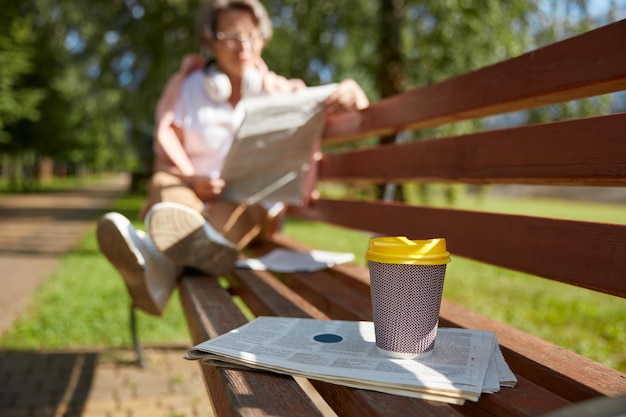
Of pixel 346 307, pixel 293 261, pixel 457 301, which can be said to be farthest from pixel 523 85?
pixel 457 301

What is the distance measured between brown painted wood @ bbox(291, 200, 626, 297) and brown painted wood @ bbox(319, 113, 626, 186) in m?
0.10

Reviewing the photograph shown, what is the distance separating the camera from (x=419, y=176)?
6.60ft

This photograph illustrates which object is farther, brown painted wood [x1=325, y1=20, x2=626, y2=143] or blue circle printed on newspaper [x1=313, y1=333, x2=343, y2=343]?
brown painted wood [x1=325, y1=20, x2=626, y2=143]

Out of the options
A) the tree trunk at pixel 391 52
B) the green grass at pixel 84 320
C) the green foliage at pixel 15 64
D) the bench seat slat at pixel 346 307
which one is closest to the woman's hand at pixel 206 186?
→ the bench seat slat at pixel 346 307

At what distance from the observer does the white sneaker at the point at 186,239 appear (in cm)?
176

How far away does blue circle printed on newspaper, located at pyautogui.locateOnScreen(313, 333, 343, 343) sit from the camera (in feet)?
3.65

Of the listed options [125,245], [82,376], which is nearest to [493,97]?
[125,245]

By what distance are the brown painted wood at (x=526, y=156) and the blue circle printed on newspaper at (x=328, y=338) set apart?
0.60 meters

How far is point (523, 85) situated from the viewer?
150 cm

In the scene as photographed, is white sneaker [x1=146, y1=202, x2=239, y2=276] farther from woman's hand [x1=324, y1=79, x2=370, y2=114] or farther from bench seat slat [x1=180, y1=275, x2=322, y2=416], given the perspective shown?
woman's hand [x1=324, y1=79, x2=370, y2=114]

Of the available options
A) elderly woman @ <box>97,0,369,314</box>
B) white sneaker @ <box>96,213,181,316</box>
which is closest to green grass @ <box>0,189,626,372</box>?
elderly woman @ <box>97,0,369,314</box>

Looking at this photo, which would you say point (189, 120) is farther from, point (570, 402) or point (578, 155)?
point (570, 402)

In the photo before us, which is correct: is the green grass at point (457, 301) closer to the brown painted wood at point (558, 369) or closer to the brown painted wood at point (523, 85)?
→ the brown painted wood at point (523, 85)

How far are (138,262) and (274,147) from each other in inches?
25.7
